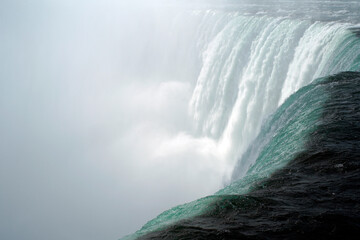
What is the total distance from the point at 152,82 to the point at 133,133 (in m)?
6.48

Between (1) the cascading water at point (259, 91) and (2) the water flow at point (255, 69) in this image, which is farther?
(2) the water flow at point (255, 69)

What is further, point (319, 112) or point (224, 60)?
point (224, 60)

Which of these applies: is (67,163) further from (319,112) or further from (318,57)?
(319,112)

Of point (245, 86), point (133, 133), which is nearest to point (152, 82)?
point (133, 133)

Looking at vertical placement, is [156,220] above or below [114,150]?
below

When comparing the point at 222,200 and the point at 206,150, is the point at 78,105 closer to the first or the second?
the point at 206,150

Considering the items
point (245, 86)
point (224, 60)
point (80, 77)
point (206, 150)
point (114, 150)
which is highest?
point (80, 77)

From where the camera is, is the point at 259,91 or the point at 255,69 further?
Answer: the point at 255,69

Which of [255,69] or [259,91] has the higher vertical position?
[255,69]

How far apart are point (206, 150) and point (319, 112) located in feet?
32.8

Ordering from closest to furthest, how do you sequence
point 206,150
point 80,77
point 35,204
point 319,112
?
point 319,112 → point 206,150 → point 35,204 → point 80,77

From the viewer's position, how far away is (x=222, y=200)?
4.12 meters

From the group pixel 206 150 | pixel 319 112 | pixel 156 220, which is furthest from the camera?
pixel 206 150

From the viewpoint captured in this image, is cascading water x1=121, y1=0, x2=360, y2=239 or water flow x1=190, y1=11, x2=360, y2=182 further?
water flow x1=190, y1=11, x2=360, y2=182
